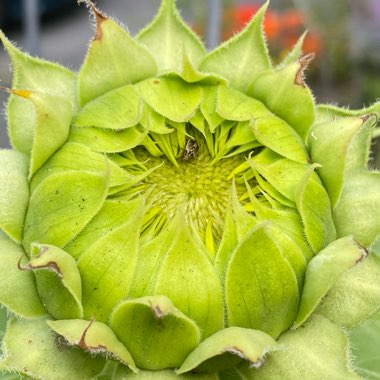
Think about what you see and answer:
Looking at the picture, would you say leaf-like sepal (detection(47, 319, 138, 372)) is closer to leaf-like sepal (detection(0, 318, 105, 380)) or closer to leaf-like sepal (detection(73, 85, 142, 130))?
leaf-like sepal (detection(0, 318, 105, 380))

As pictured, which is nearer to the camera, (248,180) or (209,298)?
(209,298)

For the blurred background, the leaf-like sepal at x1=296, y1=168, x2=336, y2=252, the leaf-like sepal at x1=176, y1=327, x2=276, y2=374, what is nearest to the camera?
the leaf-like sepal at x1=176, y1=327, x2=276, y2=374

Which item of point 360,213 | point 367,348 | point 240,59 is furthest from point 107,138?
point 367,348

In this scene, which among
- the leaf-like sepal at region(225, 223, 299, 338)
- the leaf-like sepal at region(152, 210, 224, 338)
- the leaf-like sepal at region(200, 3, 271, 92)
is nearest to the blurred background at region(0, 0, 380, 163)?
the leaf-like sepal at region(200, 3, 271, 92)

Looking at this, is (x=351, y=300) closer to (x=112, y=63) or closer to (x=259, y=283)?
(x=259, y=283)

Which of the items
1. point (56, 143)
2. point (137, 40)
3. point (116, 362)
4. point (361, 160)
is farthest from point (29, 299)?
point (361, 160)

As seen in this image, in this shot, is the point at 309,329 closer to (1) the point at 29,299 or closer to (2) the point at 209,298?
(2) the point at 209,298
